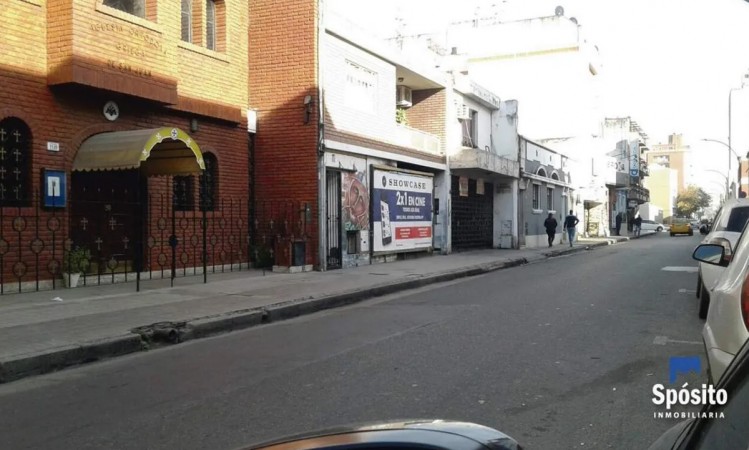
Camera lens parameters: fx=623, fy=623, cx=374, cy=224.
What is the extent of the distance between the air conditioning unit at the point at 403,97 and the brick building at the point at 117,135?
26.5 ft

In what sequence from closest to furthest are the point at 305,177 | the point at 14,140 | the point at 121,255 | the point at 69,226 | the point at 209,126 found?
the point at 14,140 → the point at 69,226 → the point at 121,255 → the point at 209,126 → the point at 305,177

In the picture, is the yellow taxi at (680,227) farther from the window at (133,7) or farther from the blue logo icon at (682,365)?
the blue logo icon at (682,365)

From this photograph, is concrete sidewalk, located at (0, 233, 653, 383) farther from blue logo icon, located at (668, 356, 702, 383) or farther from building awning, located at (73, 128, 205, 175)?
blue logo icon, located at (668, 356, 702, 383)

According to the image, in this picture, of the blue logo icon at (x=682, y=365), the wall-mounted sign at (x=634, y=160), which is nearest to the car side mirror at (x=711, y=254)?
the blue logo icon at (x=682, y=365)

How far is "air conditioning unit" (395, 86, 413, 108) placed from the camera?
22500mm

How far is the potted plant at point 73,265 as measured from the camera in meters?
11.4

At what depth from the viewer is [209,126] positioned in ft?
48.9

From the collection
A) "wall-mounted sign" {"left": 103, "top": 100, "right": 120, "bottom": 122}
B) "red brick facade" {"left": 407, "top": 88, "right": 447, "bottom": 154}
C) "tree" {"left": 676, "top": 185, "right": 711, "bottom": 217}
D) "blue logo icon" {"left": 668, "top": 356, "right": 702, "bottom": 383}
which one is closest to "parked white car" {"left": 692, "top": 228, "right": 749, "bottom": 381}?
"blue logo icon" {"left": 668, "top": 356, "right": 702, "bottom": 383}

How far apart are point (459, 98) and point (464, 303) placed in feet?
48.5

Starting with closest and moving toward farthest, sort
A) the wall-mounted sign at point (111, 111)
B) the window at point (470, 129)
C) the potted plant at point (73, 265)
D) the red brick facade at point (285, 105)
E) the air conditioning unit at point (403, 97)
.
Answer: the potted plant at point (73, 265)
the wall-mounted sign at point (111, 111)
the red brick facade at point (285, 105)
the air conditioning unit at point (403, 97)
the window at point (470, 129)

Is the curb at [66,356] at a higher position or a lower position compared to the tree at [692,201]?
lower

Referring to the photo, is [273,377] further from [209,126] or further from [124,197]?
[209,126]

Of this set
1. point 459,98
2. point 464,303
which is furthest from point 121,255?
point 459,98

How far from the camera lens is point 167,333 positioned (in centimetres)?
805
